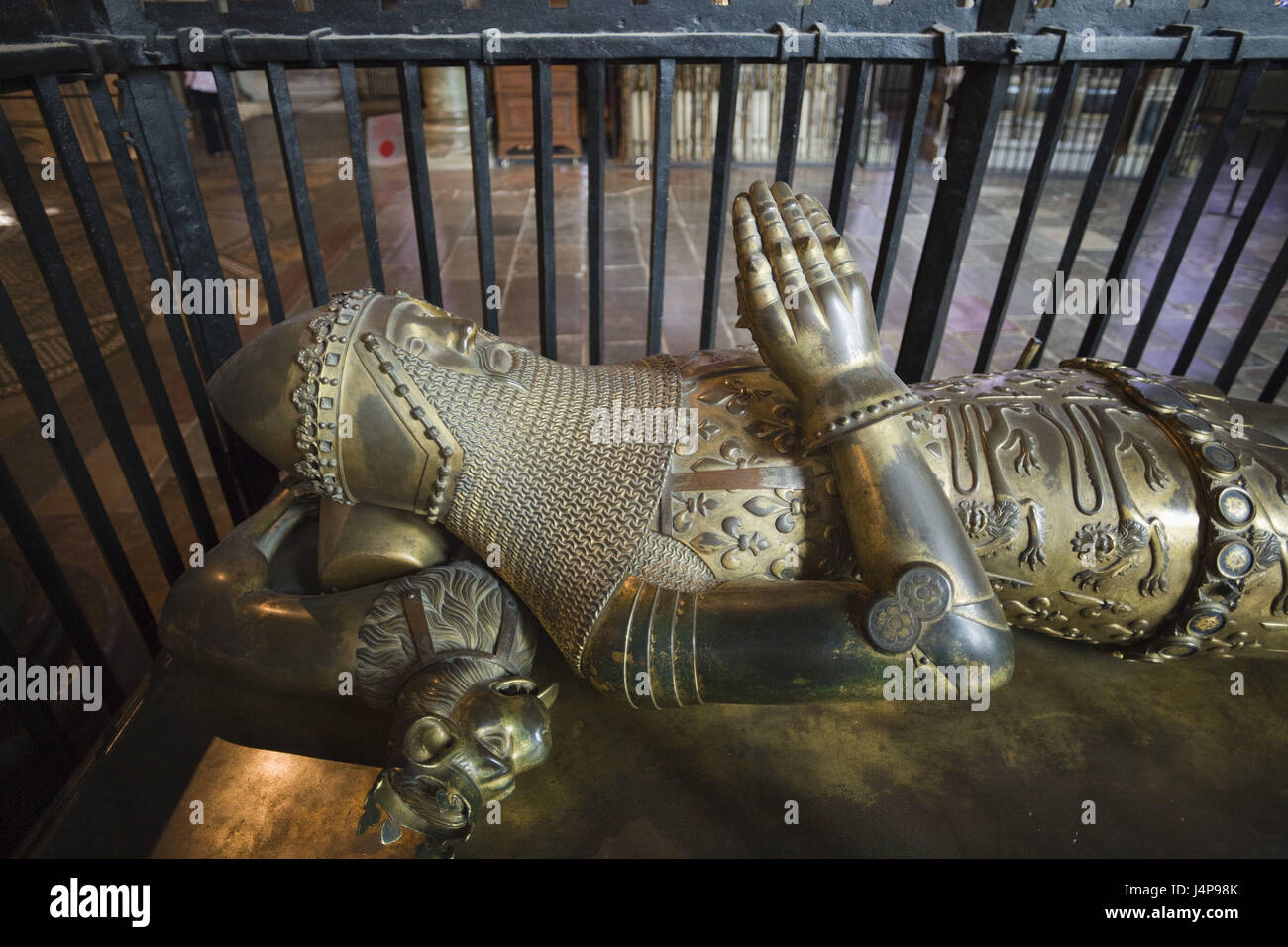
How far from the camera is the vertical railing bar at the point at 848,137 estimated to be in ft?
7.18

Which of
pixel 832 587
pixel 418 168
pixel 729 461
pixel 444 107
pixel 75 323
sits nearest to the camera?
pixel 832 587

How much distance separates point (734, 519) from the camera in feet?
5.65

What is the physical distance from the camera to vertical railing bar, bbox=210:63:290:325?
2.03 meters

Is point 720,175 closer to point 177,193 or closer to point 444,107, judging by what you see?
point 177,193

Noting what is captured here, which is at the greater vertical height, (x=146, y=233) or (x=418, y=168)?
(x=418, y=168)

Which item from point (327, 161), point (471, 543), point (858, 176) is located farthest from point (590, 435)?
point (327, 161)

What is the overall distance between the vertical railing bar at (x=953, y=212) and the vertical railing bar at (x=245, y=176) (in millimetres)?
1976

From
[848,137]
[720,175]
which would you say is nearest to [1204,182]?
[848,137]

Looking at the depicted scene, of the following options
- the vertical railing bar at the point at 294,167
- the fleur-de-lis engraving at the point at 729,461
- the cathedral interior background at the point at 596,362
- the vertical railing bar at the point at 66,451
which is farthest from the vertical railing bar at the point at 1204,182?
the vertical railing bar at the point at 66,451

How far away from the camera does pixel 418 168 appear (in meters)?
2.21

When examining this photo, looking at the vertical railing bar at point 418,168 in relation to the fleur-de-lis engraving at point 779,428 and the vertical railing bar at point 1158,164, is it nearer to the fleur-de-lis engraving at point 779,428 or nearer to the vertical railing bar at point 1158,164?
the fleur-de-lis engraving at point 779,428

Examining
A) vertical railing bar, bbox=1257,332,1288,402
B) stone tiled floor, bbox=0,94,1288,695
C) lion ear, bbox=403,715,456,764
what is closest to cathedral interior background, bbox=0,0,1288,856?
vertical railing bar, bbox=1257,332,1288,402

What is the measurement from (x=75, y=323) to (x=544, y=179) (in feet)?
4.19

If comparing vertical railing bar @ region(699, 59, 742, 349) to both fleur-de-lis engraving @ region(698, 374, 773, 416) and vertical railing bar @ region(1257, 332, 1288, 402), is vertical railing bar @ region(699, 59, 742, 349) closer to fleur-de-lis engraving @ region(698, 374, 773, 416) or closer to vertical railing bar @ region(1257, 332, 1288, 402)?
fleur-de-lis engraving @ region(698, 374, 773, 416)
